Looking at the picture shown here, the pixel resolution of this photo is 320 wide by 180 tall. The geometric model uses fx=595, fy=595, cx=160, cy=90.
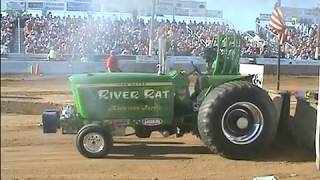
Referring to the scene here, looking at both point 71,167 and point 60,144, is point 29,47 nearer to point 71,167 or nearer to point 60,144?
point 60,144

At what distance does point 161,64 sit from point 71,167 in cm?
180

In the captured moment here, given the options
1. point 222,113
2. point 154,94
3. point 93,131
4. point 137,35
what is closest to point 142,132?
point 154,94

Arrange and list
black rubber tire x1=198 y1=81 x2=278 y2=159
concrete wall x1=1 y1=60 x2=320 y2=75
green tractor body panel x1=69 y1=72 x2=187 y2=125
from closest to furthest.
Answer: black rubber tire x1=198 y1=81 x2=278 y2=159, green tractor body panel x1=69 y1=72 x2=187 y2=125, concrete wall x1=1 y1=60 x2=320 y2=75

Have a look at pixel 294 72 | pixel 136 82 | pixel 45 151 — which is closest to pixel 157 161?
pixel 136 82

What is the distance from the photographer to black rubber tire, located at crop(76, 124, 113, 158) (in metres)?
7.25

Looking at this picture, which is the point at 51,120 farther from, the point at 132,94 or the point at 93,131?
the point at 132,94

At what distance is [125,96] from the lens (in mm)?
7422

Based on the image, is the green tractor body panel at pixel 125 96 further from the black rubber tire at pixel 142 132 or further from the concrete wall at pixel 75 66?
the concrete wall at pixel 75 66

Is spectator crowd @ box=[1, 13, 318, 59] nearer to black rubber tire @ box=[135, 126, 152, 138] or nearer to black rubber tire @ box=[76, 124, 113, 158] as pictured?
→ black rubber tire @ box=[135, 126, 152, 138]

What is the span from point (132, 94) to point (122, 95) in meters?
0.13

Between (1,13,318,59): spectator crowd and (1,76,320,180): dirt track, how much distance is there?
989 cm

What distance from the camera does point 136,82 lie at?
7.41 metres

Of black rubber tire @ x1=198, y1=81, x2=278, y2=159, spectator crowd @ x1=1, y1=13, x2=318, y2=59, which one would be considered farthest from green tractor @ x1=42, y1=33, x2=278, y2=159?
spectator crowd @ x1=1, y1=13, x2=318, y2=59

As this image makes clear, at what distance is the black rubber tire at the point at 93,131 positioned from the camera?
23.8 ft
